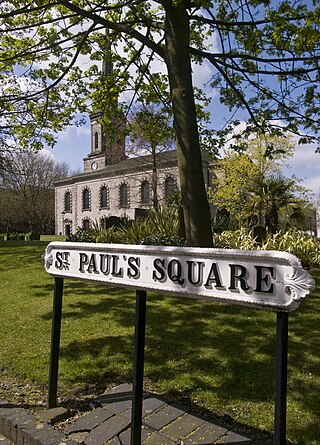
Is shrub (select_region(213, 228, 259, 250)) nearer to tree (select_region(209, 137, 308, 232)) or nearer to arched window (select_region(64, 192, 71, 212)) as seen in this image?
tree (select_region(209, 137, 308, 232))

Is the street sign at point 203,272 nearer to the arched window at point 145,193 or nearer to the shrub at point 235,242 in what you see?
the shrub at point 235,242

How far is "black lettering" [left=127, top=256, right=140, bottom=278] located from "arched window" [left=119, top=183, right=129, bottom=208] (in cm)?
5404

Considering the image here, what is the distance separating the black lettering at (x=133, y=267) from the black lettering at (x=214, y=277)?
0.59 meters

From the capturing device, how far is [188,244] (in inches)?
319

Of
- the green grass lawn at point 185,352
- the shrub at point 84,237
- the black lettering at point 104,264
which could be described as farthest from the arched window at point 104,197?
the black lettering at point 104,264

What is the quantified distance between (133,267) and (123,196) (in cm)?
5547

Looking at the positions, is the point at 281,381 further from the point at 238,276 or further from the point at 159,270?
the point at 159,270

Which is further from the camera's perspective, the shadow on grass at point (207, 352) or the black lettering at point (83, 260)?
the shadow on grass at point (207, 352)

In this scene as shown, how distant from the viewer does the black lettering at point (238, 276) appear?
203 centimetres

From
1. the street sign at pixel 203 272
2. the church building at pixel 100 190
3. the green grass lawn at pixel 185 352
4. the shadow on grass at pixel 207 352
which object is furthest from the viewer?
the church building at pixel 100 190

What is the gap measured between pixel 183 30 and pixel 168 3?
58cm

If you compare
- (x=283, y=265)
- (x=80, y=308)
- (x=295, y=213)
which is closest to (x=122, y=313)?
(x=80, y=308)

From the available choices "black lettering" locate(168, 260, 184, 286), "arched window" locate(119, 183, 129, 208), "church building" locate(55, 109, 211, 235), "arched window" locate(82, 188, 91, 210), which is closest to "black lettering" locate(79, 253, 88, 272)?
"black lettering" locate(168, 260, 184, 286)

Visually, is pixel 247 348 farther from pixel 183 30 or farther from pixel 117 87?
pixel 117 87
